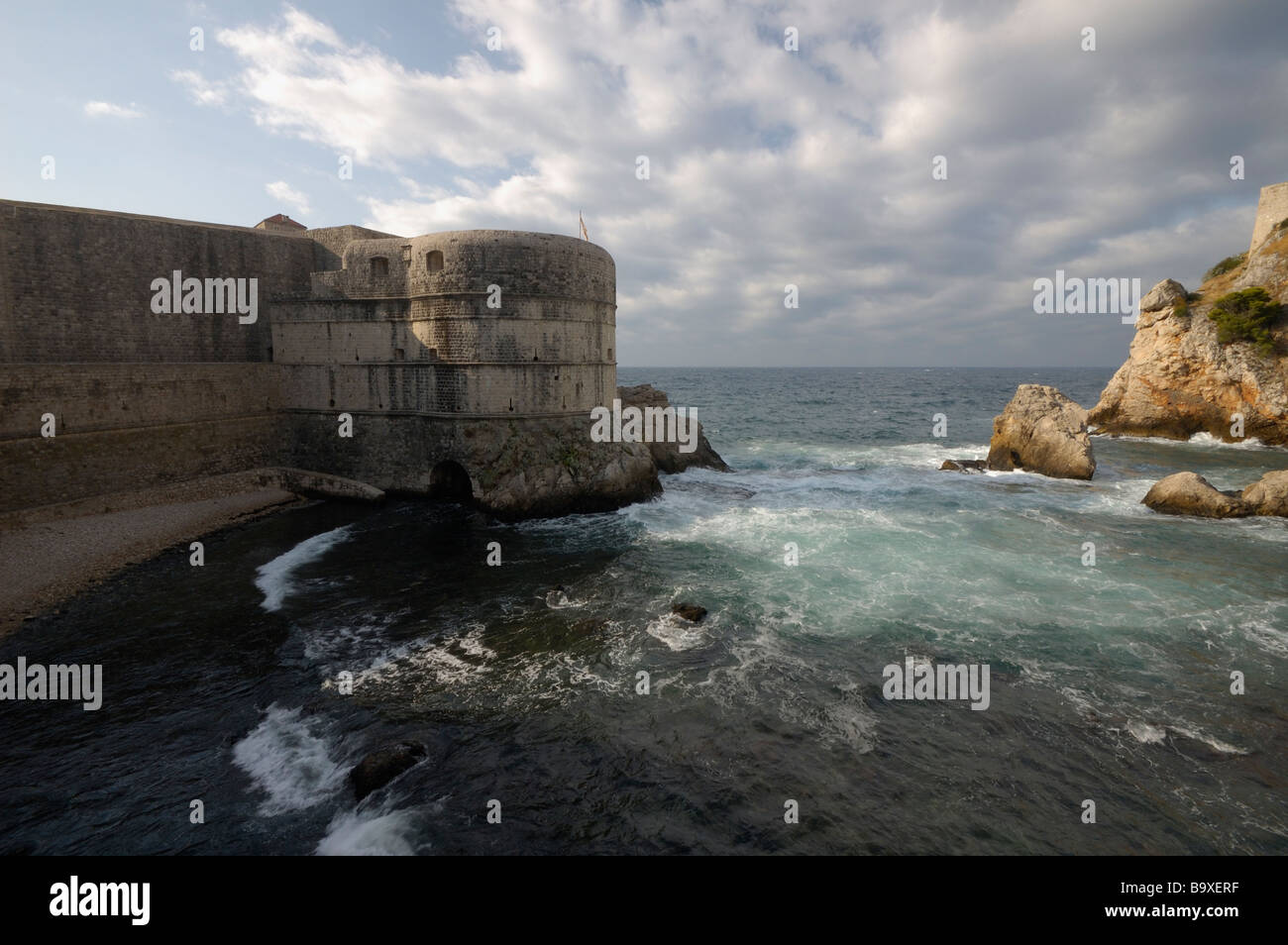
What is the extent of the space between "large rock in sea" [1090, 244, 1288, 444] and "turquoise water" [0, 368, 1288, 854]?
24819 mm

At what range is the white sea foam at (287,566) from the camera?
14609mm

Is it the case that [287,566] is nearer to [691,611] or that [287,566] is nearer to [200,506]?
[200,506]

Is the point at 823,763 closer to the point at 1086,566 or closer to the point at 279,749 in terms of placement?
the point at 279,749

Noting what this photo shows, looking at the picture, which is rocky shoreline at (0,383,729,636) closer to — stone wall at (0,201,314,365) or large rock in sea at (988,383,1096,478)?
stone wall at (0,201,314,365)

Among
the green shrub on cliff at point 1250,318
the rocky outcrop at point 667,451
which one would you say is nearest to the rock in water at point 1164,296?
the green shrub on cliff at point 1250,318

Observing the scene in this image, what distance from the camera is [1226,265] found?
148ft

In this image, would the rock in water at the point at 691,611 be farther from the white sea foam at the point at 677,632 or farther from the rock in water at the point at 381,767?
the rock in water at the point at 381,767

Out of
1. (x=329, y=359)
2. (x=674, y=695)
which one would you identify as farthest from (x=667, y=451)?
(x=674, y=695)

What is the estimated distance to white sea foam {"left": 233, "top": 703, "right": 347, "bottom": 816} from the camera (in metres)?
8.12

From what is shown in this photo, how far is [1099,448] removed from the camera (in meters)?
37.5

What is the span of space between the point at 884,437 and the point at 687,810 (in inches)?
1701
